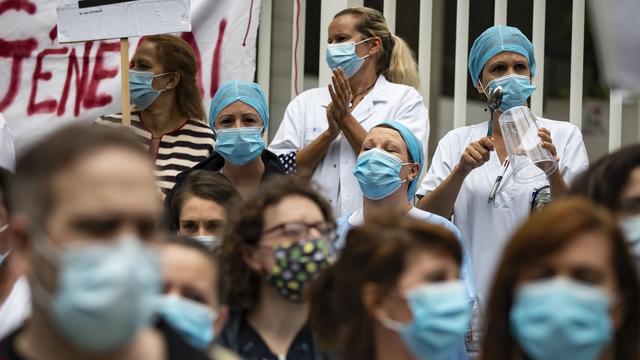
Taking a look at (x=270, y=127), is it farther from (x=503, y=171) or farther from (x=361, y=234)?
(x=361, y=234)

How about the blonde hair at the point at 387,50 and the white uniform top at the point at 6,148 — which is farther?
the white uniform top at the point at 6,148

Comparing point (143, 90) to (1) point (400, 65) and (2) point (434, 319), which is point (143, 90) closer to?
(1) point (400, 65)

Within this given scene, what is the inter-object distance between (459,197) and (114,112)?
2.47 meters

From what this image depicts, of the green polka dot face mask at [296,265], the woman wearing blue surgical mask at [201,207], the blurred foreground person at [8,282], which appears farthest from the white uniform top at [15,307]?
A: the green polka dot face mask at [296,265]

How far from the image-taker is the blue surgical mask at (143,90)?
6941 mm

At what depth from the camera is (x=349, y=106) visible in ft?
21.3

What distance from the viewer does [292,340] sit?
4.50m

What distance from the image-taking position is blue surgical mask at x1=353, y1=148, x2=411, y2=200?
19.4 ft

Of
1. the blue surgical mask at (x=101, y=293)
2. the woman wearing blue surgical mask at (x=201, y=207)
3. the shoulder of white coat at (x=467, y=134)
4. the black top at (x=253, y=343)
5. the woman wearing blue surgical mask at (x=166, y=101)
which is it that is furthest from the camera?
the woman wearing blue surgical mask at (x=166, y=101)

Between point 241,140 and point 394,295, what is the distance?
2.46m

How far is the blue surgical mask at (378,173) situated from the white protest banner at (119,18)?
1066 mm

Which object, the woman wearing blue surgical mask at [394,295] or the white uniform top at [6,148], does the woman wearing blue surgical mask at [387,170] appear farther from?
the white uniform top at [6,148]

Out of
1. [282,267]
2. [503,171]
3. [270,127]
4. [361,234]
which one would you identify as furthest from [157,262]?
[270,127]

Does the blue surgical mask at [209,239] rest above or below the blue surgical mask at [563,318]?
below
